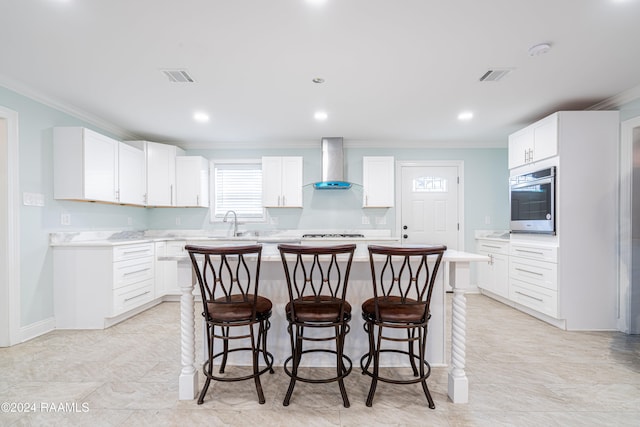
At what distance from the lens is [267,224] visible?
15.9ft

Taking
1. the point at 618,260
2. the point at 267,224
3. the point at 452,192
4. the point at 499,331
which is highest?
the point at 452,192

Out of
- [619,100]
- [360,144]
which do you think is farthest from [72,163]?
[619,100]

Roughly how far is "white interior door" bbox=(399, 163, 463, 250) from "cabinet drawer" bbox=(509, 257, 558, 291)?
110 cm

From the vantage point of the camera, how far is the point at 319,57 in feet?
7.49

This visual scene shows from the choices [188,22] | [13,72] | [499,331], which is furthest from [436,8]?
[13,72]

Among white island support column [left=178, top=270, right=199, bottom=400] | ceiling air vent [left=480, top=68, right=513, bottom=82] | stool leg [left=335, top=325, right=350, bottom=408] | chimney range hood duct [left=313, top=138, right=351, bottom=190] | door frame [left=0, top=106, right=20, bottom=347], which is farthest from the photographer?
chimney range hood duct [left=313, top=138, right=351, bottom=190]

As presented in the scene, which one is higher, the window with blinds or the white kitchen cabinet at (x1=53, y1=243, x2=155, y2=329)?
the window with blinds

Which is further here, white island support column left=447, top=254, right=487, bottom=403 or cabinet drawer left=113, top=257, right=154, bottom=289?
cabinet drawer left=113, top=257, right=154, bottom=289

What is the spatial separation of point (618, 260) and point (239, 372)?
12.6ft

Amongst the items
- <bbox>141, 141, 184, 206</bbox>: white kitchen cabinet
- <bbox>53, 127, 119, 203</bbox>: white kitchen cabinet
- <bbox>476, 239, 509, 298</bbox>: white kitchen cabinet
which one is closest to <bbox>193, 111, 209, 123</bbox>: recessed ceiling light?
<bbox>141, 141, 184, 206</bbox>: white kitchen cabinet

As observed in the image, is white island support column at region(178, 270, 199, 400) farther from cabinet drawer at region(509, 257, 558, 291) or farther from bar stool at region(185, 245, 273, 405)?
cabinet drawer at region(509, 257, 558, 291)

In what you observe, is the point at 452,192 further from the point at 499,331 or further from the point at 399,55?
the point at 399,55

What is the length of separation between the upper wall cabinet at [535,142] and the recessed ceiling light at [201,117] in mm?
3893

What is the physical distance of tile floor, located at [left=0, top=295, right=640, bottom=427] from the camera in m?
1.70
